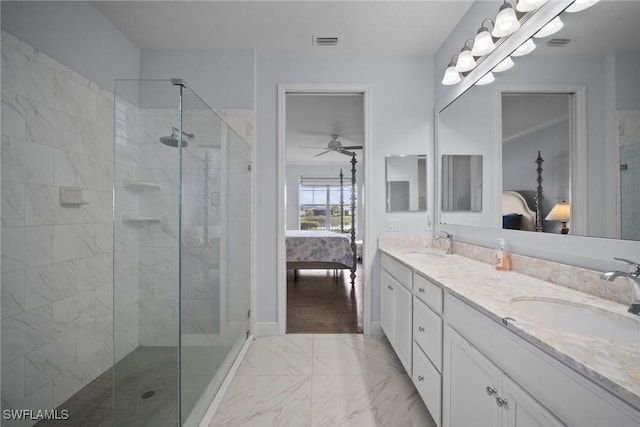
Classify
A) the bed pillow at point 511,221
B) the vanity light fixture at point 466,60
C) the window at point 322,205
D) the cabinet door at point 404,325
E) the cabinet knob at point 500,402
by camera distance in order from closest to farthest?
the cabinet knob at point 500,402
the bed pillow at point 511,221
the cabinet door at point 404,325
the vanity light fixture at point 466,60
the window at point 322,205

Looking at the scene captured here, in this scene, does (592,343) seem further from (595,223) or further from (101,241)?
(101,241)

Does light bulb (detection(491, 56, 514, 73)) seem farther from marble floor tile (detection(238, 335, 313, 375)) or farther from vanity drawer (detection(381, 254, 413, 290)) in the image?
marble floor tile (detection(238, 335, 313, 375))

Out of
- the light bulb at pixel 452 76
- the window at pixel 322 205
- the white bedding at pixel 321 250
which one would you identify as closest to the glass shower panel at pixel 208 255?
the light bulb at pixel 452 76

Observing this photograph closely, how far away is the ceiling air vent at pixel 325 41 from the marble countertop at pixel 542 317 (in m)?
1.89

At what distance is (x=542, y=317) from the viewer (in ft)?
3.54

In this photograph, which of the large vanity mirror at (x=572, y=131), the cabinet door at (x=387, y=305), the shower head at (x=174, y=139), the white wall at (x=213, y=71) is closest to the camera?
the large vanity mirror at (x=572, y=131)

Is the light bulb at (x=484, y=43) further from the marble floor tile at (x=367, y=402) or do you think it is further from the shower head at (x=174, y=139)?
the marble floor tile at (x=367, y=402)

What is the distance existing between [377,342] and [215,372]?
135 centimetres

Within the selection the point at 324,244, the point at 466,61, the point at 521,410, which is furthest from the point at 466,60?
the point at 324,244

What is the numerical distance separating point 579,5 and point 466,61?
2.47 feet

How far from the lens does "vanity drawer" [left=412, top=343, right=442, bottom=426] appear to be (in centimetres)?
134

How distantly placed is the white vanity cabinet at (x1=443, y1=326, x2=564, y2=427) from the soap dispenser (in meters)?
0.58

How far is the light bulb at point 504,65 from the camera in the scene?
5.21ft

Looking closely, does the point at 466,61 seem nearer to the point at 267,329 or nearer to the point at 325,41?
the point at 325,41
